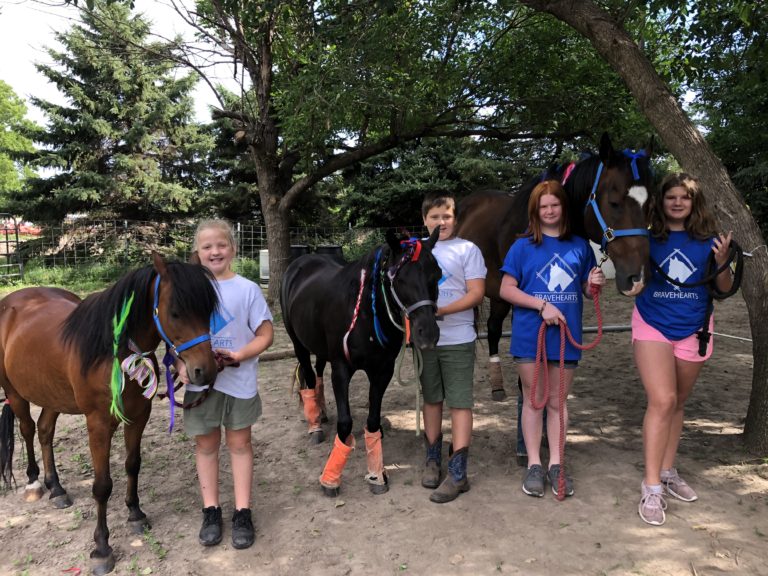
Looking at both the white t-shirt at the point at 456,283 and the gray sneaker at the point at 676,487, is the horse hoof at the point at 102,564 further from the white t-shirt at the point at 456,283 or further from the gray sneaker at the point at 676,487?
the gray sneaker at the point at 676,487

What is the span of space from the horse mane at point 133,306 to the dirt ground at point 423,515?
1067mm

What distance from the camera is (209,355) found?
212cm

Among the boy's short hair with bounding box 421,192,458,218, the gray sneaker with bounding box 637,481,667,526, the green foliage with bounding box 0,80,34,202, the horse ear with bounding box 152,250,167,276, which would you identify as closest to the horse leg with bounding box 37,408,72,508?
the horse ear with bounding box 152,250,167,276

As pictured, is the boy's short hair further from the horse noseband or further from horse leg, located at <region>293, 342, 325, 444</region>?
horse leg, located at <region>293, 342, 325, 444</region>

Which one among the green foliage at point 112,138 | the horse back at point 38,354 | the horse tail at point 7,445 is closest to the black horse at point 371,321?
the horse back at point 38,354

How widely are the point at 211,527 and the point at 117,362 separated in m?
1.01

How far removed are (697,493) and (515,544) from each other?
4.03 ft

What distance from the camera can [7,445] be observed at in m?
3.07

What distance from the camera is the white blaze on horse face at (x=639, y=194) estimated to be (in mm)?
2623

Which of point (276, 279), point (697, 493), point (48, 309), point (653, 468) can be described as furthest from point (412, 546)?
point (276, 279)

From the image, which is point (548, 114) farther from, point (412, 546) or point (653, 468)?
point (412, 546)

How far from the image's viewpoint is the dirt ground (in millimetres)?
2332

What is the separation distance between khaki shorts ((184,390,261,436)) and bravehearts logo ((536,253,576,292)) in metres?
1.81

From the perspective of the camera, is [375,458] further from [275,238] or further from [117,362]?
[275,238]
